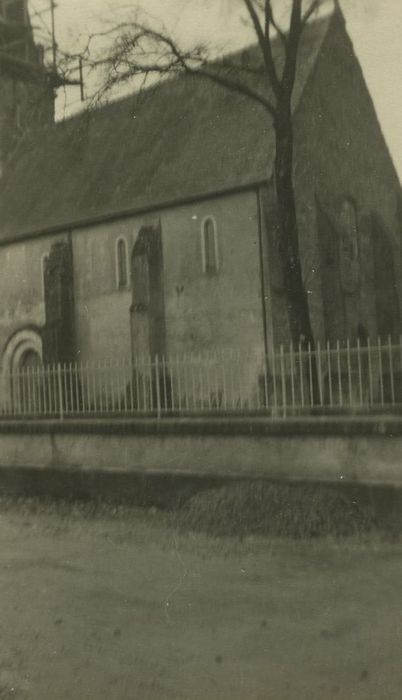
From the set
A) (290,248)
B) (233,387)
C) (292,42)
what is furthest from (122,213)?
(233,387)

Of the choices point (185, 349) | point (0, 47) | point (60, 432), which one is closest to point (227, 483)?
point (60, 432)

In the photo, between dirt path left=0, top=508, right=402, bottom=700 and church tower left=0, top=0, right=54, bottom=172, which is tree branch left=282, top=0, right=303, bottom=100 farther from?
church tower left=0, top=0, right=54, bottom=172

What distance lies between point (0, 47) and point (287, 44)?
20755 millimetres

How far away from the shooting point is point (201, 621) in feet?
19.5

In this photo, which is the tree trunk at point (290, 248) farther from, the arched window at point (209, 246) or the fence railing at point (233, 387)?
the arched window at point (209, 246)

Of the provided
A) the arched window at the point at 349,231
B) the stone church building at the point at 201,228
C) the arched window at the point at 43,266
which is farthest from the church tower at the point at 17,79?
the arched window at the point at 349,231

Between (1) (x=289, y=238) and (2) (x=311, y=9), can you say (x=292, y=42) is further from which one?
(1) (x=289, y=238)

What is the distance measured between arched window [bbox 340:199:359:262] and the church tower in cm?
1286

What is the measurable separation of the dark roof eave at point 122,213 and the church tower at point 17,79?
651cm

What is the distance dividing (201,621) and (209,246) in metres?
15.7

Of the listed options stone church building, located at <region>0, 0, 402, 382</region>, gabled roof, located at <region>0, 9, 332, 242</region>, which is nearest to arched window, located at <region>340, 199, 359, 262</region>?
stone church building, located at <region>0, 0, 402, 382</region>

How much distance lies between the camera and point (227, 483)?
415 inches

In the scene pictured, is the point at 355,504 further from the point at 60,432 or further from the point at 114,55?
the point at 114,55

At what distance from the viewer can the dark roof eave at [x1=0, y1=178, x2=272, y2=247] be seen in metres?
19.6
